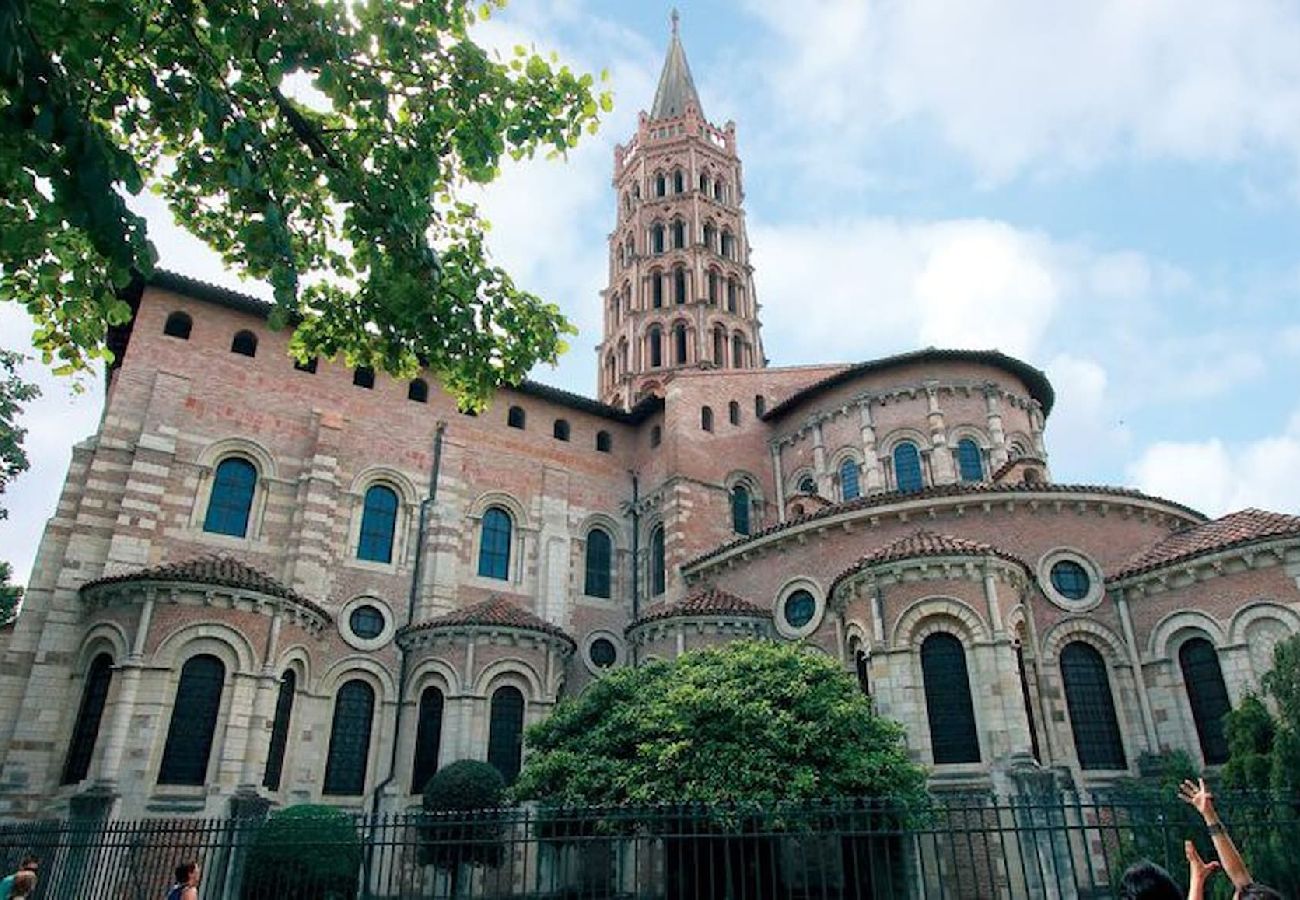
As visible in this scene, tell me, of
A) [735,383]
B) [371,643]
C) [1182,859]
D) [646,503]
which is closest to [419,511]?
[371,643]

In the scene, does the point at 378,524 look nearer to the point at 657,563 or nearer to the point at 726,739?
the point at 657,563

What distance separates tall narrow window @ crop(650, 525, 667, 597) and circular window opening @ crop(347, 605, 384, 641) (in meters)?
8.99

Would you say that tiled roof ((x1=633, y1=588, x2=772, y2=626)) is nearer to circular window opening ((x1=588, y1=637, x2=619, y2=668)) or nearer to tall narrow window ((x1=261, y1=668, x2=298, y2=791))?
circular window opening ((x1=588, y1=637, x2=619, y2=668))

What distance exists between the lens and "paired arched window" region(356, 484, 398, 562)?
24812mm

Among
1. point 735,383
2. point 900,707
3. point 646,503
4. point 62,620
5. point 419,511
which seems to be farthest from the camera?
point 735,383

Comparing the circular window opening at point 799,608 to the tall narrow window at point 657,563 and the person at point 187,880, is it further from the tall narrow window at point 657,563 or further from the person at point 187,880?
the person at point 187,880

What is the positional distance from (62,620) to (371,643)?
7267 millimetres

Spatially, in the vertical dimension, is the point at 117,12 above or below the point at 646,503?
below

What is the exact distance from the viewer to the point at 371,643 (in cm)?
2345

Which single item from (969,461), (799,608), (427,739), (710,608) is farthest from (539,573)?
(969,461)

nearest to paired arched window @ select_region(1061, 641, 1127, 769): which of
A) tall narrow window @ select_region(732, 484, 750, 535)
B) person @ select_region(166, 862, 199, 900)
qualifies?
tall narrow window @ select_region(732, 484, 750, 535)

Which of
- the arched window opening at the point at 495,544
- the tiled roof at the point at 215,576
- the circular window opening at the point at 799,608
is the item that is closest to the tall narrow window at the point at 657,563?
the arched window opening at the point at 495,544

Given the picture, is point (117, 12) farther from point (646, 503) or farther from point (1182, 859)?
point (646, 503)

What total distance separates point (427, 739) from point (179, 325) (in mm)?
13936
